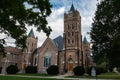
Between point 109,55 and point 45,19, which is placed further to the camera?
point 109,55

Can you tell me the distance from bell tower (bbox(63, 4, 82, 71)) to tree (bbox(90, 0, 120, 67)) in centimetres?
2081

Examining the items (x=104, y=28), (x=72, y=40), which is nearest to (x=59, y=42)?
(x=72, y=40)

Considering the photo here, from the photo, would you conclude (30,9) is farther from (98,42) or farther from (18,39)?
(98,42)

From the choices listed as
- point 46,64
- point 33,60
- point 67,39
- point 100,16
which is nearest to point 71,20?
point 67,39

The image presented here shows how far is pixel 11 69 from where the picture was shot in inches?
1951

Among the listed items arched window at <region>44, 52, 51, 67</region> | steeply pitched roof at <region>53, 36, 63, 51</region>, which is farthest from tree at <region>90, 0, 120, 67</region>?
arched window at <region>44, 52, 51, 67</region>

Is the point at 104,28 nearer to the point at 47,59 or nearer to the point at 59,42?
the point at 47,59

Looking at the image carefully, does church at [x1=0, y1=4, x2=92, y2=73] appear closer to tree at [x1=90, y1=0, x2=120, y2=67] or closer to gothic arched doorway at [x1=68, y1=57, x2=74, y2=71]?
gothic arched doorway at [x1=68, y1=57, x2=74, y2=71]

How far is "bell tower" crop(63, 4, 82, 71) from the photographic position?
50344 mm

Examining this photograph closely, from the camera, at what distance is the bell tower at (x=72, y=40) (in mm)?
50344

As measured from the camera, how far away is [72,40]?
5275 cm

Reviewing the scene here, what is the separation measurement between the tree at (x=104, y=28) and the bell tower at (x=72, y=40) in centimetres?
2081

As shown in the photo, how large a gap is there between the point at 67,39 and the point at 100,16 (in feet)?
83.6

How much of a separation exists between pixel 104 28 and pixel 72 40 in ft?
86.6
